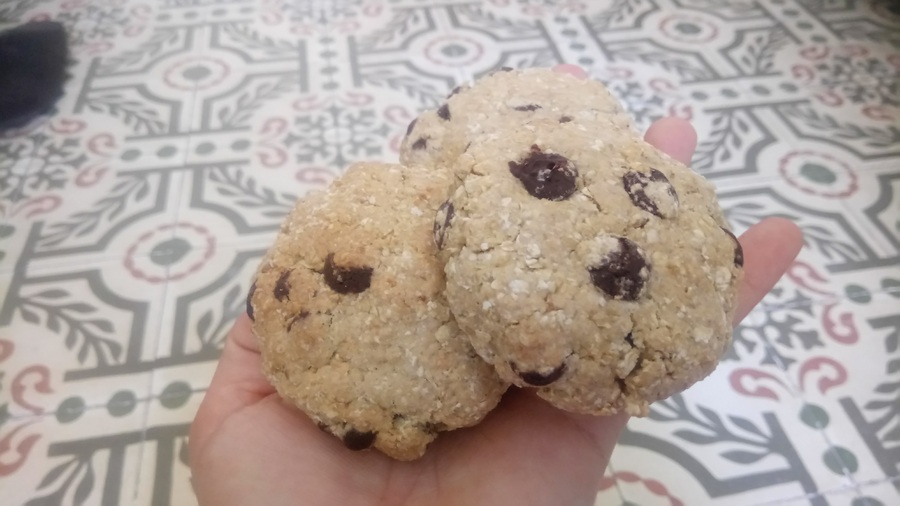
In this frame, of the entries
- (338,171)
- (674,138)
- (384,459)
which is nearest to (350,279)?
(384,459)

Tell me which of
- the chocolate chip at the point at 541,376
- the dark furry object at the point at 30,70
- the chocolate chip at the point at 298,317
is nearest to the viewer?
the chocolate chip at the point at 541,376

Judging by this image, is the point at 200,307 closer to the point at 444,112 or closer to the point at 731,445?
the point at 444,112

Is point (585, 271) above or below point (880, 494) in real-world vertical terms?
above

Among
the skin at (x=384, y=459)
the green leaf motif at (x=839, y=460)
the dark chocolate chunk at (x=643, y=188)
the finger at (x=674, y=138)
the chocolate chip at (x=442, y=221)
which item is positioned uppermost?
the dark chocolate chunk at (x=643, y=188)

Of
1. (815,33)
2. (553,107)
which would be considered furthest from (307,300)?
(815,33)

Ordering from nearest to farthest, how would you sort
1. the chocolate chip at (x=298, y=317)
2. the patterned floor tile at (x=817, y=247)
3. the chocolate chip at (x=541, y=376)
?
the chocolate chip at (x=541, y=376) → the chocolate chip at (x=298, y=317) → the patterned floor tile at (x=817, y=247)

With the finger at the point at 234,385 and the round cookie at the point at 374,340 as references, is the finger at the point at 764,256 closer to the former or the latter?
the round cookie at the point at 374,340

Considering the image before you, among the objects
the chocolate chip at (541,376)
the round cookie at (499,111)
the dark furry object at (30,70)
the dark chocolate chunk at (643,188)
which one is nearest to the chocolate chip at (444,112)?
the round cookie at (499,111)
